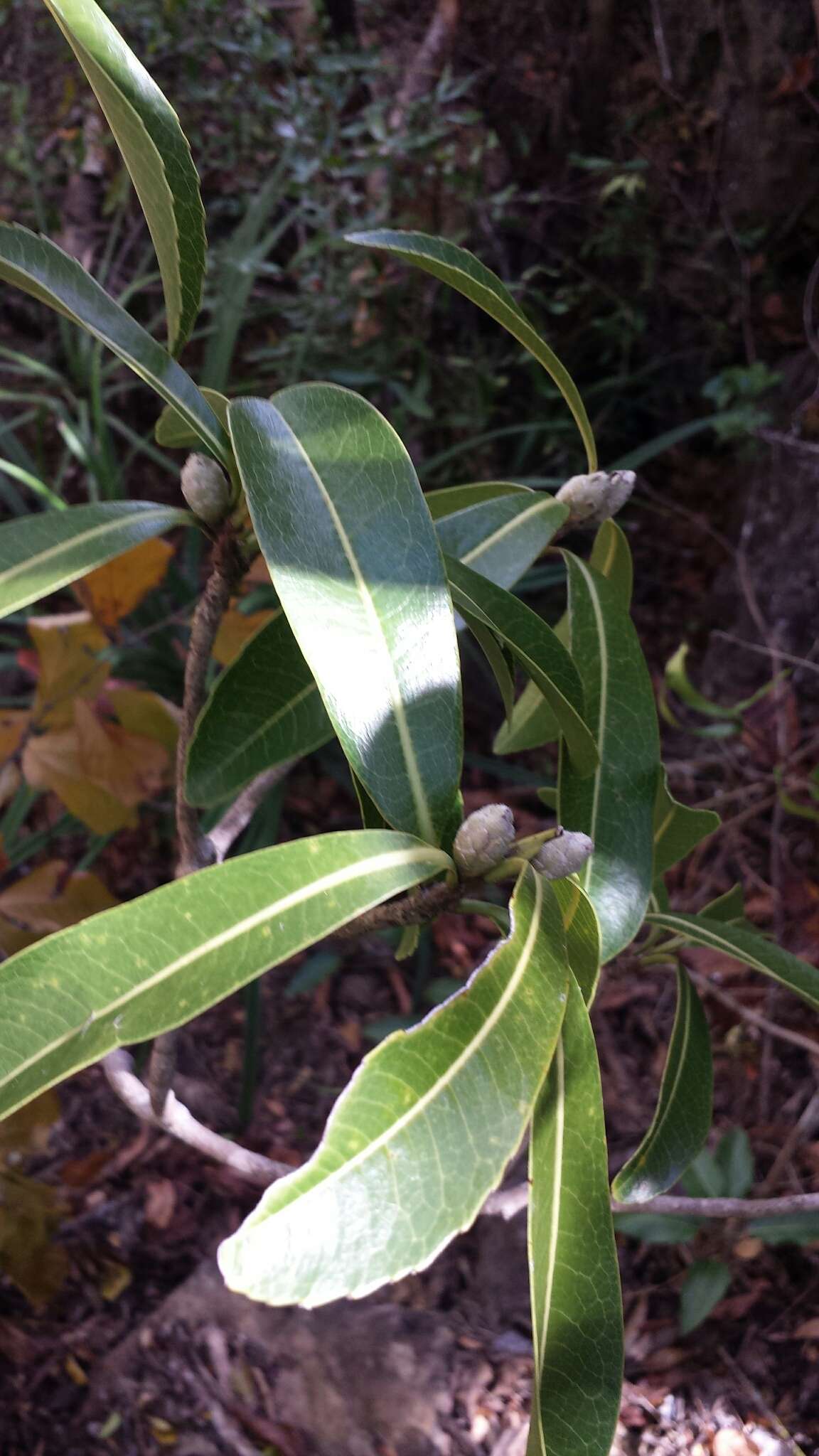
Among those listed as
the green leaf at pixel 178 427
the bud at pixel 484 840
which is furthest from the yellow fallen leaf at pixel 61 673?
the bud at pixel 484 840

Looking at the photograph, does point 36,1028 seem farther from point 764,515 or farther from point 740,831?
point 764,515

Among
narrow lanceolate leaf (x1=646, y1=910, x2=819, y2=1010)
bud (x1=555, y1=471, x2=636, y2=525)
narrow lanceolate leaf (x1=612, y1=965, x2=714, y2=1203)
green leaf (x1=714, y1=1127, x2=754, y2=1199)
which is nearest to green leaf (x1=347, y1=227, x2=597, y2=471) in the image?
bud (x1=555, y1=471, x2=636, y2=525)

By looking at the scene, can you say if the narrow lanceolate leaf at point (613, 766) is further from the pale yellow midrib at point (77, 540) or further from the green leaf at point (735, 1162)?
the green leaf at point (735, 1162)

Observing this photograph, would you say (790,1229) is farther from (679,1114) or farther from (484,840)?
(484,840)

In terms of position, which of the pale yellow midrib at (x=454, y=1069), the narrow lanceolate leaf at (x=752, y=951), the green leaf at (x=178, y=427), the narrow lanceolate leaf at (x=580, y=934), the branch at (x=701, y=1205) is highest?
the green leaf at (x=178, y=427)

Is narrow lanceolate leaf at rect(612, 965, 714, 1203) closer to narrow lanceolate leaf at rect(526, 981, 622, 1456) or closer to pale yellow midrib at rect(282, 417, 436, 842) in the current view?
narrow lanceolate leaf at rect(526, 981, 622, 1456)

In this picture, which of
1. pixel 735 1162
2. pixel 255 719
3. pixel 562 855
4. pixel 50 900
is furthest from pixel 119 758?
pixel 735 1162

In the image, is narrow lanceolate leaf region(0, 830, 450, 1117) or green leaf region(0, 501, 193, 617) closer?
narrow lanceolate leaf region(0, 830, 450, 1117)
